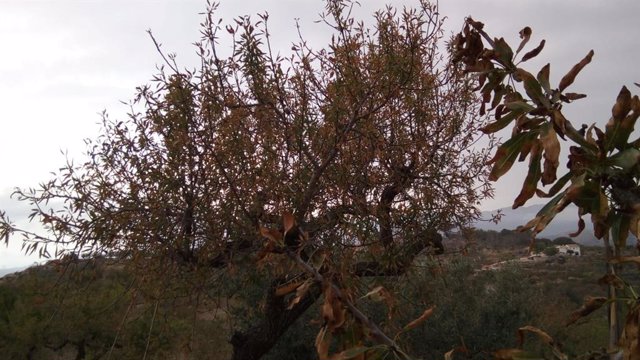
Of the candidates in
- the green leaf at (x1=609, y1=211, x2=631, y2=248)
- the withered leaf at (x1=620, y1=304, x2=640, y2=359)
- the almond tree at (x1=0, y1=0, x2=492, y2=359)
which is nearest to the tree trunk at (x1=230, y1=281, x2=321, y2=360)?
the almond tree at (x1=0, y1=0, x2=492, y2=359)

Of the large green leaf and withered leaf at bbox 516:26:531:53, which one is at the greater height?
withered leaf at bbox 516:26:531:53

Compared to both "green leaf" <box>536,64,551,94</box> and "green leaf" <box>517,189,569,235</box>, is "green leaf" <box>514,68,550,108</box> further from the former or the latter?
"green leaf" <box>517,189,569,235</box>

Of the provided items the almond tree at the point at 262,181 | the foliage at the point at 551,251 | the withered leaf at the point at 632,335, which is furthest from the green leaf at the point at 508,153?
the foliage at the point at 551,251

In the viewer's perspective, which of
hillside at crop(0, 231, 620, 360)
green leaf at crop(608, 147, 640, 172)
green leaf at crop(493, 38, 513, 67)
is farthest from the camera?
hillside at crop(0, 231, 620, 360)

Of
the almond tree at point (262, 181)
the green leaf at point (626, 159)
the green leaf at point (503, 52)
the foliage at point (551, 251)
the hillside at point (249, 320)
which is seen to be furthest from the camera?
the foliage at point (551, 251)

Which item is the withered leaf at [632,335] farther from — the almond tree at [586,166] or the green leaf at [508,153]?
the green leaf at [508,153]

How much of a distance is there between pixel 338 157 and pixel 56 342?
12.7 meters

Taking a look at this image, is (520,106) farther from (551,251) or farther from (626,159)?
(551,251)

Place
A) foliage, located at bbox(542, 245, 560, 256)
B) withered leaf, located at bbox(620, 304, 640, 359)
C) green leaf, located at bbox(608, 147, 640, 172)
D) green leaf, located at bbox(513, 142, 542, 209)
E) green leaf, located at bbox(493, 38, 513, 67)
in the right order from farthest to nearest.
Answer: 1. foliage, located at bbox(542, 245, 560, 256)
2. green leaf, located at bbox(493, 38, 513, 67)
3. green leaf, located at bbox(513, 142, 542, 209)
4. green leaf, located at bbox(608, 147, 640, 172)
5. withered leaf, located at bbox(620, 304, 640, 359)

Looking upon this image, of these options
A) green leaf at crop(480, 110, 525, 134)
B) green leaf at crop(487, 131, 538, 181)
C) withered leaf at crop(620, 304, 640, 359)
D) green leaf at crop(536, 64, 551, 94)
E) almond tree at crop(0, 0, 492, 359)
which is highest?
almond tree at crop(0, 0, 492, 359)

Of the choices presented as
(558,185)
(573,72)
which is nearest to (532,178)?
(558,185)

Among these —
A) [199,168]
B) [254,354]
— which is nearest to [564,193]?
[199,168]

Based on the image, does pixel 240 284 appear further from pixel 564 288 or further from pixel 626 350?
pixel 564 288

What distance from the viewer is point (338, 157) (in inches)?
258
